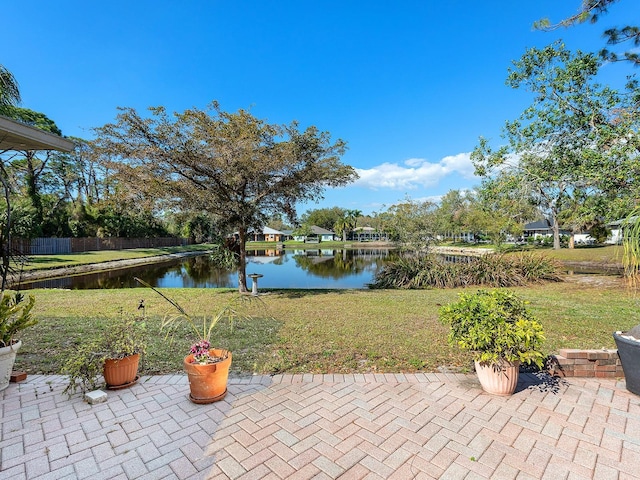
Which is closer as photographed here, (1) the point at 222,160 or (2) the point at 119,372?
(2) the point at 119,372

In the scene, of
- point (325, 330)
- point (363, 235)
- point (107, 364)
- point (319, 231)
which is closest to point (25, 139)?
point (107, 364)

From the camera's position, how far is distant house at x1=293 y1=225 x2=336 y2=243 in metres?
60.2

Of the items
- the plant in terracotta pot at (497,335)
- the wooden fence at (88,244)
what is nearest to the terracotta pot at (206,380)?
the plant in terracotta pot at (497,335)

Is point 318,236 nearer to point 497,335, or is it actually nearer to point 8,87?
point 8,87

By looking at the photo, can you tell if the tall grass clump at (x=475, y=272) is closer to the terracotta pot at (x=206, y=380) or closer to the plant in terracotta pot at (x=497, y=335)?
the plant in terracotta pot at (x=497, y=335)

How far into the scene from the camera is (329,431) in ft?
7.08

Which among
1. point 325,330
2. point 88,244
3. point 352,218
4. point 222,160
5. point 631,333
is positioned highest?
point 352,218

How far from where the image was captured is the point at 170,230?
Result: 36.1m

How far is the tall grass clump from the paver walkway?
7.61 m

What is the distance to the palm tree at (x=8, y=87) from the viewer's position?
6969 mm

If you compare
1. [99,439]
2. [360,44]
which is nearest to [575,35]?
[360,44]

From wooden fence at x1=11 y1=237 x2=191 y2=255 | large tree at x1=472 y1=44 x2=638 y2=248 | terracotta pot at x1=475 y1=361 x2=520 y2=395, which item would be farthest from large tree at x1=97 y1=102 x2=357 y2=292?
wooden fence at x1=11 y1=237 x2=191 y2=255

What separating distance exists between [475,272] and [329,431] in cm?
961

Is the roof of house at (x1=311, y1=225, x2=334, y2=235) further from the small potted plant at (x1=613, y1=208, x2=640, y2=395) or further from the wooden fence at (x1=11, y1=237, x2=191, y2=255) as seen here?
the small potted plant at (x1=613, y1=208, x2=640, y2=395)
